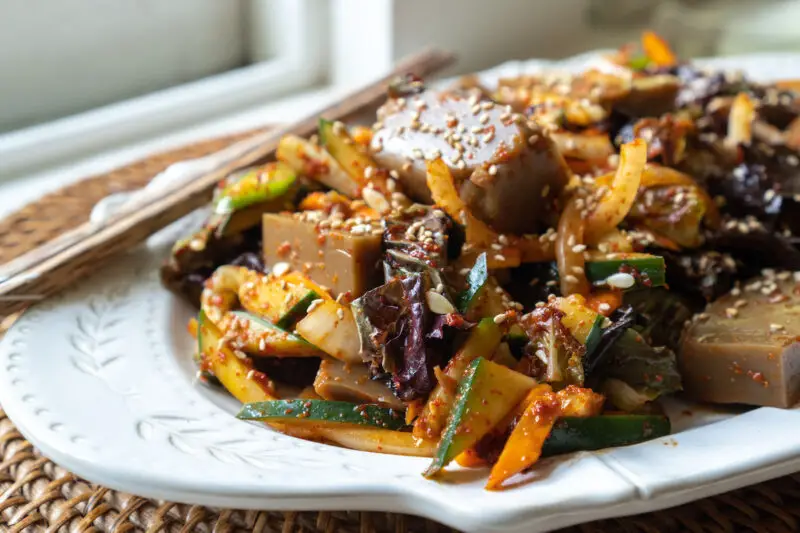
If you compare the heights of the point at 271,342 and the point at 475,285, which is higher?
the point at 475,285

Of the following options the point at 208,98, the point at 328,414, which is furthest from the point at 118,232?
the point at 208,98

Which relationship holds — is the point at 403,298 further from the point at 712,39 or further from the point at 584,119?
the point at 712,39

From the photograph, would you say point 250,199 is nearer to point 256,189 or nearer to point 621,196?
point 256,189

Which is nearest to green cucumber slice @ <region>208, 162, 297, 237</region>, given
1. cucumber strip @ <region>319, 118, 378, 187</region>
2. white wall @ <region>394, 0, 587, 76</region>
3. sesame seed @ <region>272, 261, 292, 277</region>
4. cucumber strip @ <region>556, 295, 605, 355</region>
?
cucumber strip @ <region>319, 118, 378, 187</region>

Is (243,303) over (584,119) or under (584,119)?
under

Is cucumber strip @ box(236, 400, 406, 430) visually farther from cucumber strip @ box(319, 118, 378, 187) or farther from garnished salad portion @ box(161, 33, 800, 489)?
cucumber strip @ box(319, 118, 378, 187)

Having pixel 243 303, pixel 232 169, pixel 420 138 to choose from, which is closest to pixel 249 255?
pixel 243 303
